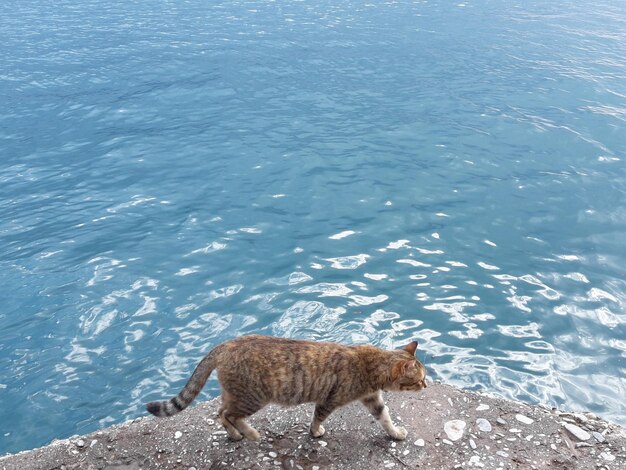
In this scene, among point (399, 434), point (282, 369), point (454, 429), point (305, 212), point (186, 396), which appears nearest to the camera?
point (186, 396)

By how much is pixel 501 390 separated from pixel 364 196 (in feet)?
15.5

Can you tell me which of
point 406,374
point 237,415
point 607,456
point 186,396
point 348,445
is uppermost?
point 406,374

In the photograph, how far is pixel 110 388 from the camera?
7.10 meters

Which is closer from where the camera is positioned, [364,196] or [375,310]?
[375,310]

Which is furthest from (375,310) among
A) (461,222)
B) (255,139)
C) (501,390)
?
(255,139)

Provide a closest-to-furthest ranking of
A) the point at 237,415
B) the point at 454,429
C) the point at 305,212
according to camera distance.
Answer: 1. the point at 237,415
2. the point at 454,429
3. the point at 305,212

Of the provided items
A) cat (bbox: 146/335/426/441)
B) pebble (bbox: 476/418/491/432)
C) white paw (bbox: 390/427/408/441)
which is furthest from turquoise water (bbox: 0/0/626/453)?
cat (bbox: 146/335/426/441)

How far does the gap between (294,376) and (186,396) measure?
838 mm

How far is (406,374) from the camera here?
16.0ft

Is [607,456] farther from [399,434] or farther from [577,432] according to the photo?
[399,434]

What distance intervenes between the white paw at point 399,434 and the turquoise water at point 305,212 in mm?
2059

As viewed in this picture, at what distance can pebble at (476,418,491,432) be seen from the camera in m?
5.27

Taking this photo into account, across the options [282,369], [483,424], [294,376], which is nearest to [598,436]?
[483,424]

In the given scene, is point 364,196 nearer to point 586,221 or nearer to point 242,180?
point 242,180
